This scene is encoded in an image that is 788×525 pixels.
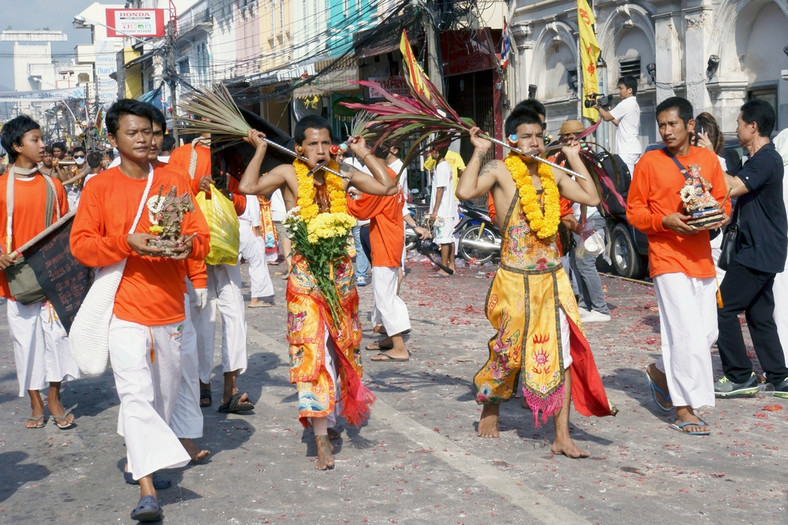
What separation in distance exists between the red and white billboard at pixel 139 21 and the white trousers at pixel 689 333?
5408 cm

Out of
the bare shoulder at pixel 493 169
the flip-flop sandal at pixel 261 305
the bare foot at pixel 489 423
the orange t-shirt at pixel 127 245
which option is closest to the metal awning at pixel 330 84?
the flip-flop sandal at pixel 261 305

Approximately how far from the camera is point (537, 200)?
620 centimetres

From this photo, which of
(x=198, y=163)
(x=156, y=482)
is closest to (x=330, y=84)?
(x=198, y=163)

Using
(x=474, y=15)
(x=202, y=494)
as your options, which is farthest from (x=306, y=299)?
(x=474, y=15)

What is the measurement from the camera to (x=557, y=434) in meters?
6.14

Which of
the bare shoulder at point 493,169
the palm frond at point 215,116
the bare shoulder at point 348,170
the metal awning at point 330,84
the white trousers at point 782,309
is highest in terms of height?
the metal awning at point 330,84

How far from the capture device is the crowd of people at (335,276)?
209 inches

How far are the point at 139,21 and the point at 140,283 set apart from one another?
185 ft

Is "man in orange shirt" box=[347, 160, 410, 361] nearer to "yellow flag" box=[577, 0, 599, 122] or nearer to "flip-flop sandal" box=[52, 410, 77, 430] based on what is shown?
"flip-flop sandal" box=[52, 410, 77, 430]

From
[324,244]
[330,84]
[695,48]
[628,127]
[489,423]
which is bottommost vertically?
[489,423]

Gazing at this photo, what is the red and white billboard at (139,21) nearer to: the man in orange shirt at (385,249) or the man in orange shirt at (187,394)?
the man in orange shirt at (385,249)

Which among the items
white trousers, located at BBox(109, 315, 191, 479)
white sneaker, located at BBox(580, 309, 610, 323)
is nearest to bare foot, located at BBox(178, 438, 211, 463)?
white trousers, located at BBox(109, 315, 191, 479)

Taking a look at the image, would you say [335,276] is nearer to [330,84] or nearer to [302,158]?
[302,158]

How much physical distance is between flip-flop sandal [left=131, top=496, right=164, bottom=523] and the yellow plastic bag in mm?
2403
